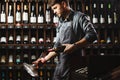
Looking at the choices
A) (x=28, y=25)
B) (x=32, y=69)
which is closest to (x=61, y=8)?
(x=32, y=69)

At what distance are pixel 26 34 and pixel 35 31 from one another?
0.21 m

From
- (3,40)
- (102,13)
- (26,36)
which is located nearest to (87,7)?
(102,13)

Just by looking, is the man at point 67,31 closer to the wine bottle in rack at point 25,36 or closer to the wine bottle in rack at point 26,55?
the wine bottle in rack at point 25,36

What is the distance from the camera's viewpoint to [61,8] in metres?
2.71

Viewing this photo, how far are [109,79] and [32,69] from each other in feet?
1.86

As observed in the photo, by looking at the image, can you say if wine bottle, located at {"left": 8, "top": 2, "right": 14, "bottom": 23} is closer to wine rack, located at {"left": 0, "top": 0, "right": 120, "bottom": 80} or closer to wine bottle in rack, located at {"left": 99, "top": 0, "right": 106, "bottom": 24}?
wine rack, located at {"left": 0, "top": 0, "right": 120, "bottom": 80}

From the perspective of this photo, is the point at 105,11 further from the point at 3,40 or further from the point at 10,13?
the point at 3,40

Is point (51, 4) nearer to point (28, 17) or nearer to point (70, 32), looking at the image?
point (70, 32)

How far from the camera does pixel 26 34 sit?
5.86 meters

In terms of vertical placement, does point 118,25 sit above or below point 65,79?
above

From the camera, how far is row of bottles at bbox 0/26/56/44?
5565 mm

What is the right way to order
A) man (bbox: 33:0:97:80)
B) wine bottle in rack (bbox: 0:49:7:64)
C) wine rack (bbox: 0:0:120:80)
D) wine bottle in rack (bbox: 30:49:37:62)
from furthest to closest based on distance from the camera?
wine bottle in rack (bbox: 30:49:37:62) → wine bottle in rack (bbox: 0:49:7:64) → wine rack (bbox: 0:0:120:80) → man (bbox: 33:0:97:80)

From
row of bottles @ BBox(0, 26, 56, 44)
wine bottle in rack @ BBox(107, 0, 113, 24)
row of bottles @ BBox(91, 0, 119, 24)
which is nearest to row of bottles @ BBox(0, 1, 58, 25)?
row of bottles @ BBox(0, 26, 56, 44)

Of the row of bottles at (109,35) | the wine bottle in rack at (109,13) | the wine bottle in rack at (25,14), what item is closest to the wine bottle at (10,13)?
the wine bottle in rack at (25,14)
